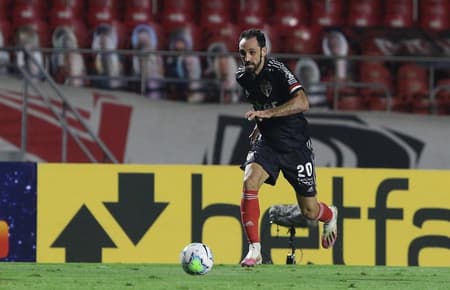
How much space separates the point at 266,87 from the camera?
1048cm

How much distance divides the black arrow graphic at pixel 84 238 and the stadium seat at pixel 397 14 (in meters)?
7.26

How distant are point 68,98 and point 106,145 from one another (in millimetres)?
742

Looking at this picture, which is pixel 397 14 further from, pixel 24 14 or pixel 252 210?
pixel 252 210

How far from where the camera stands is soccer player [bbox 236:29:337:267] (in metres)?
10.3

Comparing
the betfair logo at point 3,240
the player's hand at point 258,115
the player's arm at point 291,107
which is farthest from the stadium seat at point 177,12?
the player's hand at point 258,115

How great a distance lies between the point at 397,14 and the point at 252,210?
9429mm

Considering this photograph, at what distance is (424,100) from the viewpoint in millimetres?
17250

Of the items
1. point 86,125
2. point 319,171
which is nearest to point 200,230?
point 319,171

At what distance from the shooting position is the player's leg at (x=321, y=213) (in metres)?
11.0

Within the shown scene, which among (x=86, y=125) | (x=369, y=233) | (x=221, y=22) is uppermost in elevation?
(x=221, y=22)

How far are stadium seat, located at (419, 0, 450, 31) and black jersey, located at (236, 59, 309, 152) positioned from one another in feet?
28.9

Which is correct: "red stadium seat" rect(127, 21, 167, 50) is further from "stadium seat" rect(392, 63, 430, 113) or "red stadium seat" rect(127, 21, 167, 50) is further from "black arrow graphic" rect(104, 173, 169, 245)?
"black arrow graphic" rect(104, 173, 169, 245)

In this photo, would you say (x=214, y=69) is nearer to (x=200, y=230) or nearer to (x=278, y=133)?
(x=200, y=230)

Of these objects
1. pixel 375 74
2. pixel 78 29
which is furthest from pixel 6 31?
pixel 375 74
